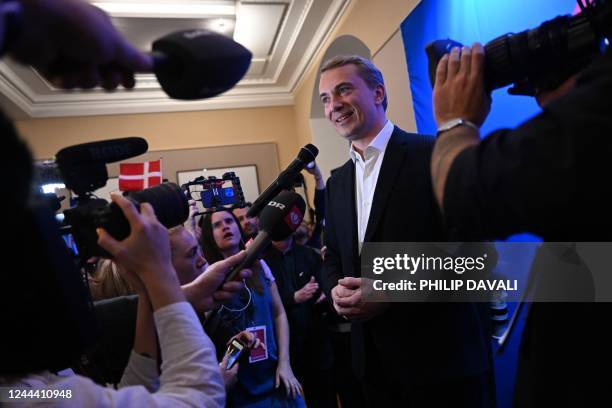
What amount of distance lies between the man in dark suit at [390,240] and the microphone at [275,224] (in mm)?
284

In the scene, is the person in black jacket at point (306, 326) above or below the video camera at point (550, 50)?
below

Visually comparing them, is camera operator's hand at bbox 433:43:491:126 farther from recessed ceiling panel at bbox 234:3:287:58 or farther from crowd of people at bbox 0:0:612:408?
recessed ceiling panel at bbox 234:3:287:58

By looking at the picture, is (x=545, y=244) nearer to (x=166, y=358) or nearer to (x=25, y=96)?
(x=166, y=358)

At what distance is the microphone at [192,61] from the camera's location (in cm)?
43

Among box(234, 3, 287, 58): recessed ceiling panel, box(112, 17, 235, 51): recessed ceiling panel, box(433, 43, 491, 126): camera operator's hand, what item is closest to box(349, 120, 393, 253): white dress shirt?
box(433, 43, 491, 126): camera operator's hand

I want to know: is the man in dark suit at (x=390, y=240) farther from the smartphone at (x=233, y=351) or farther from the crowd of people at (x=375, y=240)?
the smartphone at (x=233, y=351)

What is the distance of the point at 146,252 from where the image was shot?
560 millimetres

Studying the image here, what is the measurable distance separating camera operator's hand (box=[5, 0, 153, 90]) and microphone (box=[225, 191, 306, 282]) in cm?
53

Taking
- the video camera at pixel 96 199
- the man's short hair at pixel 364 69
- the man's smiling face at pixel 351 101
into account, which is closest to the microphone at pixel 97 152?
the video camera at pixel 96 199

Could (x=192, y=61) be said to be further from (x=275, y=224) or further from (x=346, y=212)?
(x=346, y=212)

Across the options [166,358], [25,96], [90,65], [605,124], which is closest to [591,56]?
[605,124]

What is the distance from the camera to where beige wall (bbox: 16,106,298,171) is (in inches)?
177

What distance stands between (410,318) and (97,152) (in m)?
0.89

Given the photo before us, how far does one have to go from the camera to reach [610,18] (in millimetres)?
490
